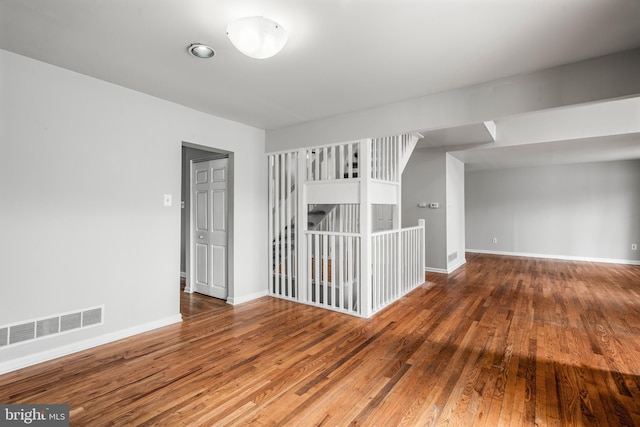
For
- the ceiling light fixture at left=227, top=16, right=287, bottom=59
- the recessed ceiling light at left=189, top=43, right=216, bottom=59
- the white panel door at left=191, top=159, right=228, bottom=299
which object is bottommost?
the white panel door at left=191, top=159, right=228, bottom=299

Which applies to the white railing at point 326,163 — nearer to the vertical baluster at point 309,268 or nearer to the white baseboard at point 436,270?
the vertical baluster at point 309,268

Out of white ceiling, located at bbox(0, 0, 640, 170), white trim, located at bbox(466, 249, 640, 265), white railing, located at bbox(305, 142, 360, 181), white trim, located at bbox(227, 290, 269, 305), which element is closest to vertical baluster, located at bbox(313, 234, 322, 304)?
white railing, located at bbox(305, 142, 360, 181)

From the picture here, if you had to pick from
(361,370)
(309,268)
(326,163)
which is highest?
(326,163)

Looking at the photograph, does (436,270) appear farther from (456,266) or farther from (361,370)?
(361,370)

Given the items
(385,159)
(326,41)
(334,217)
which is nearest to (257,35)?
(326,41)

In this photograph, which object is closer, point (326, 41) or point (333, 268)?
point (326, 41)

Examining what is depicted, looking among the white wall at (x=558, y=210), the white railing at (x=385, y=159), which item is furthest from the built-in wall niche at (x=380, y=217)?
the white wall at (x=558, y=210)

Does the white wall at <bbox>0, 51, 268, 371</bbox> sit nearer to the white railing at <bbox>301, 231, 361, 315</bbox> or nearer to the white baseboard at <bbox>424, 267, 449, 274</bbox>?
the white railing at <bbox>301, 231, 361, 315</bbox>

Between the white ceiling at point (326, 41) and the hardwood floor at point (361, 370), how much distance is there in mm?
2394

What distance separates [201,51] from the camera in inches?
92.2

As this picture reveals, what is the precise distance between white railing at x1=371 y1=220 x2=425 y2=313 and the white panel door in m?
2.07

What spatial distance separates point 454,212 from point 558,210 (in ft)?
10.8

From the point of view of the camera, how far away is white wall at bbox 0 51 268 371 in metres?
2.46

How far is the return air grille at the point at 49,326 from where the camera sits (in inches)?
95.9
